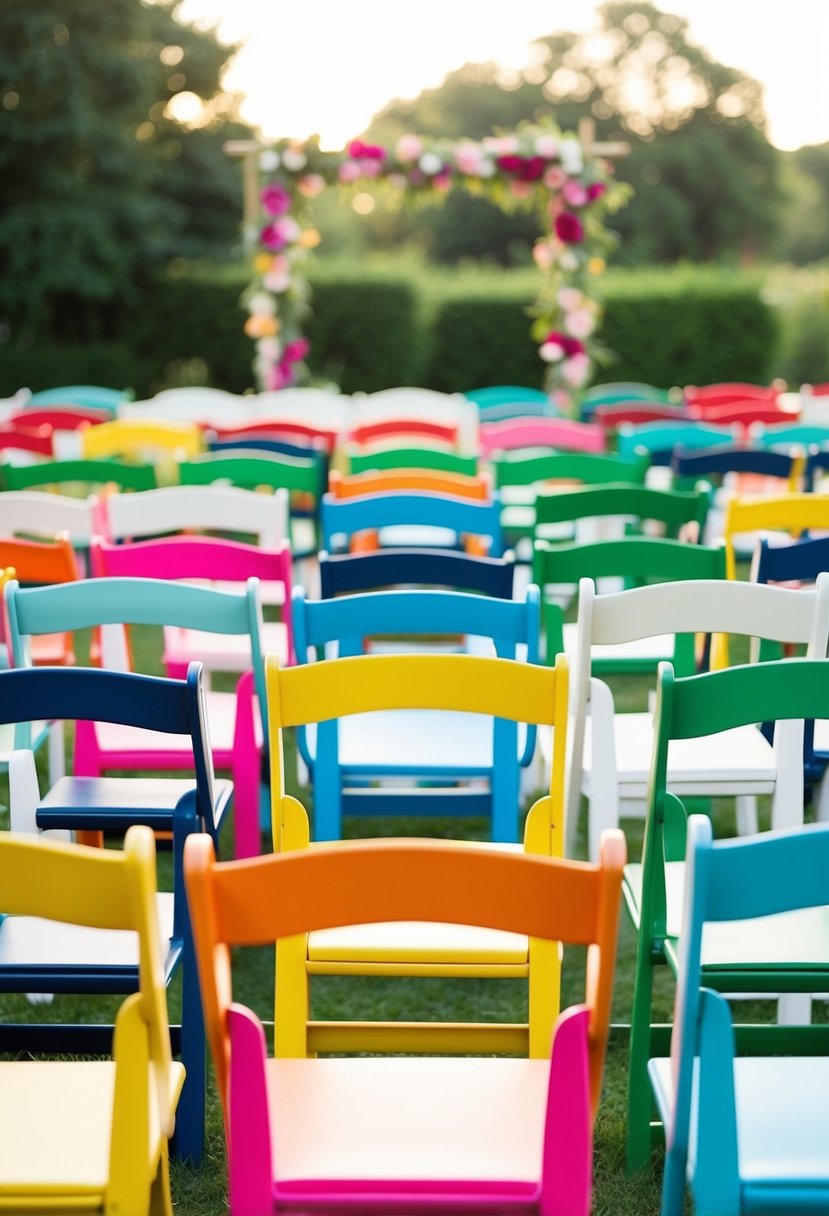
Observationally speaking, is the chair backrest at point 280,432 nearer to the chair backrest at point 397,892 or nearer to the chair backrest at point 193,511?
the chair backrest at point 193,511

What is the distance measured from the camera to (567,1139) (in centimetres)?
167

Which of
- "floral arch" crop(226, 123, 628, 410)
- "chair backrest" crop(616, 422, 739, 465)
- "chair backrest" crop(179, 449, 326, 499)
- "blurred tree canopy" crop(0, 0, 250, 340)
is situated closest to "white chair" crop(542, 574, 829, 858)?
"chair backrest" crop(179, 449, 326, 499)

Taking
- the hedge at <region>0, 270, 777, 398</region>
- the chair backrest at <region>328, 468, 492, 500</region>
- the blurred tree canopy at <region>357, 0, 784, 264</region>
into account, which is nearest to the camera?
the chair backrest at <region>328, 468, 492, 500</region>

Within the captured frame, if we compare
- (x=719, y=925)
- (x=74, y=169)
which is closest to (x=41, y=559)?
(x=719, y=925)

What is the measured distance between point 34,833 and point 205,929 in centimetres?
→ 133

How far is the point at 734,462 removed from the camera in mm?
5602

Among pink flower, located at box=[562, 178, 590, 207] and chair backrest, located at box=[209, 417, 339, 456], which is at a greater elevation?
pink flower, located at box=[562, 178, 590, 207]

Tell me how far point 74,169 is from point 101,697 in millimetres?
20801

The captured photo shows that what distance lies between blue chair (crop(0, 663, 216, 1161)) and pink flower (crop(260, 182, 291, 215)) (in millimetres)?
8976

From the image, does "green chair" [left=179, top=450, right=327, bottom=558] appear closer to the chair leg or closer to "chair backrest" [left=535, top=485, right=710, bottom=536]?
"chair backrest" [left=535, top=485, right=710, bottom=536]

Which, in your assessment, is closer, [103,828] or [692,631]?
[103,828]

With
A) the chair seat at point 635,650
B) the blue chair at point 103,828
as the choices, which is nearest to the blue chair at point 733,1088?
the blue chair at point 103,828

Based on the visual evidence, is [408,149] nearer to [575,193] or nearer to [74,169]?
[575,193]

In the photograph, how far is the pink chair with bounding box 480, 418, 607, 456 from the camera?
680 cm
